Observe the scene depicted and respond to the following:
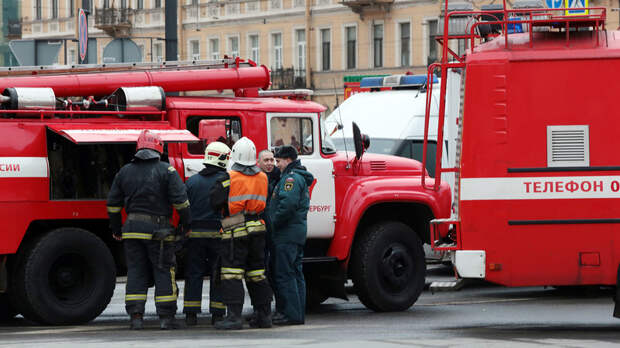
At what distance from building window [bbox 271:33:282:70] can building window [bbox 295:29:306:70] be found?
3.12ft

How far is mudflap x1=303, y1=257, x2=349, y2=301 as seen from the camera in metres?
14.2

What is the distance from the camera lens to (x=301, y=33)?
2237 inches

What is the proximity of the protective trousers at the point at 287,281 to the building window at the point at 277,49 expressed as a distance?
44799 millimetres

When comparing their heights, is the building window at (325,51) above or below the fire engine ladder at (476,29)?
above

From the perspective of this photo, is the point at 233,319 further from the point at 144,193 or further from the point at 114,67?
the point at 114,67

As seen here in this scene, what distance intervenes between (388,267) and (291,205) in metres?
2.03

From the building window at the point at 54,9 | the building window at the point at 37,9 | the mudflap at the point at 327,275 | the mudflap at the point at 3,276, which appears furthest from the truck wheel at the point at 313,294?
the building window at the point at 37,9

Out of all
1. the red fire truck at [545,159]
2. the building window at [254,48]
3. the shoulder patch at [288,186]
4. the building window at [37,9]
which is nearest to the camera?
the red fire truck at [545,159]

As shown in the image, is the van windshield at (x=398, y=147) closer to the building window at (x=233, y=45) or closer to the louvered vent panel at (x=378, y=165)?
the louvered vent panel at (x=378, y=165)

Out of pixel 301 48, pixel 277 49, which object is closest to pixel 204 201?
pixel 301 48

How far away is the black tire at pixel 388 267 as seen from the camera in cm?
1437

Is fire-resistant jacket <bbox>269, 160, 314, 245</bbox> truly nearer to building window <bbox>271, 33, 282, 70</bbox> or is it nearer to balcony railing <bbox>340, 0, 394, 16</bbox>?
balcony railing <bbox>340, 0, 394, 16</bbox>

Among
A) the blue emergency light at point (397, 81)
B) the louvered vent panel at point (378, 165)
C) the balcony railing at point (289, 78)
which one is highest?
the balcony railing at point (289, 78)

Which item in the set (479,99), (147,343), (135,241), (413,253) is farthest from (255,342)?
(413,253)
